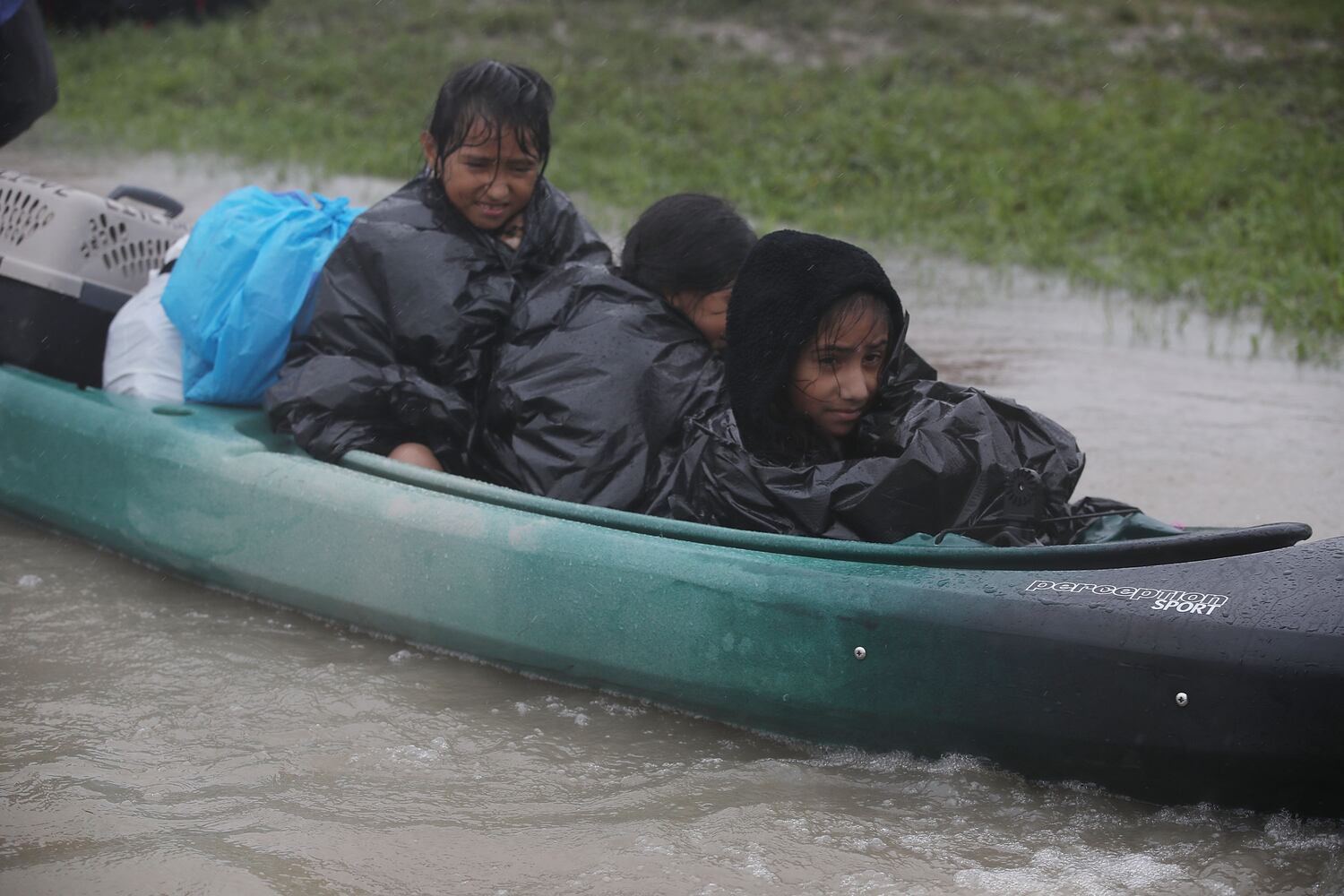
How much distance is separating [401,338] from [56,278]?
1.00m

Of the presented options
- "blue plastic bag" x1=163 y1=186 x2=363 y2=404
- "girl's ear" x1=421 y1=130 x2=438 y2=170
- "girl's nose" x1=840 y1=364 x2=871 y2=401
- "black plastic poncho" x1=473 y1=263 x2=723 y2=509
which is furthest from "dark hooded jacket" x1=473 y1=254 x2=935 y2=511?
"blue plastic bag" x1=163 y1=186 x2=363 y2=404

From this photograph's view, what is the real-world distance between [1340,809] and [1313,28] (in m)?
9.32

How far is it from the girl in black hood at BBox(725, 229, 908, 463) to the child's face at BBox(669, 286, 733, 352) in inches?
14.1

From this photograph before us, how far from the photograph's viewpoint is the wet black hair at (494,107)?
346 centimetres

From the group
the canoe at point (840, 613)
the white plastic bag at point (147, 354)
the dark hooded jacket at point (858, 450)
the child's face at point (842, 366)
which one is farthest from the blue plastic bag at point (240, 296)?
the child's face at point (842, 366)

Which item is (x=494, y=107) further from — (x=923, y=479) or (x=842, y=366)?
(x=923, y=479)

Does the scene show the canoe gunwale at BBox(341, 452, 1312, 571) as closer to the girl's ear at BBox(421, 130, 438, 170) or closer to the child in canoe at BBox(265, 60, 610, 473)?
the child in canoe at BBox(265, 60, 610, 473)

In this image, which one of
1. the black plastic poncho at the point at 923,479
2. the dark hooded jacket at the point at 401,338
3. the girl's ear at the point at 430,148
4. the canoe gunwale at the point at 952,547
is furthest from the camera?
the girl's ear at the point at 430,148

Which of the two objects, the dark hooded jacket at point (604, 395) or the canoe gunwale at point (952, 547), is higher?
the dark hooded jacket at point (604, 395)

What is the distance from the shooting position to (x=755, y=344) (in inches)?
112

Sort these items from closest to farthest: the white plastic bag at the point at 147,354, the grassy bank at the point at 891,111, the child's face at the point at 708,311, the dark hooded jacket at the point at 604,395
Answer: the dark hooded jacket at the point at 604,395 < the child's face at the point at 708,311 < the white plastic bag at the point at 147,354 < the grassy bank at the point at 891,111

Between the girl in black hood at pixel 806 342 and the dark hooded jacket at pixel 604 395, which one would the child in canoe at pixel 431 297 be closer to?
the dark hooded jacket at pixel 604 395

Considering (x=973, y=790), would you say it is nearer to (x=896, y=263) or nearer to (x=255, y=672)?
(x=255, y=672)

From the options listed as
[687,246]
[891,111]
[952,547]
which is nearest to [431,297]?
[687,246]
